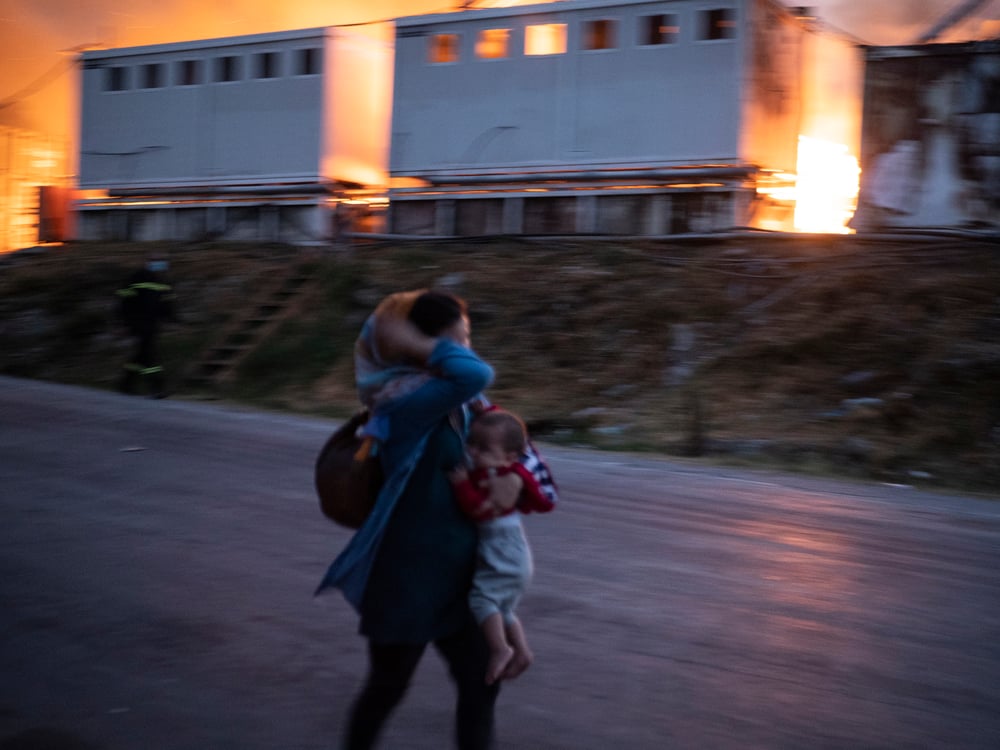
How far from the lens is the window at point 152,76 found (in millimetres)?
26859

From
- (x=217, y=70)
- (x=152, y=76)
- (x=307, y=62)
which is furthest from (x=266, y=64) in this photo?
(x=152, y=76)

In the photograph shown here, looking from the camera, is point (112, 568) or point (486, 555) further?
point (112, 568)

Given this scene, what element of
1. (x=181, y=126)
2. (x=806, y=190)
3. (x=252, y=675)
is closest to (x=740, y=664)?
(x=252, y=675)

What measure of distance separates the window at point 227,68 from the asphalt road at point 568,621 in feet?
59.5

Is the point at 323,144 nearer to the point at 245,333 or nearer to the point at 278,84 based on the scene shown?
the point at 278,84

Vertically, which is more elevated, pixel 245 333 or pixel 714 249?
pixel 714 249

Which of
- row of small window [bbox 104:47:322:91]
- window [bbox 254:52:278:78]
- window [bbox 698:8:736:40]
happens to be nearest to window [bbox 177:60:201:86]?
row of small window [bbox 104:47:322:91]

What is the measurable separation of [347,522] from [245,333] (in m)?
15.9

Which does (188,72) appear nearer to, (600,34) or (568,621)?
(600,34)

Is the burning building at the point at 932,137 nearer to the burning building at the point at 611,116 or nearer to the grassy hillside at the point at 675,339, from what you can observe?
the burning building at the point at 611,116

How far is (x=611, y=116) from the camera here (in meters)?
21.1

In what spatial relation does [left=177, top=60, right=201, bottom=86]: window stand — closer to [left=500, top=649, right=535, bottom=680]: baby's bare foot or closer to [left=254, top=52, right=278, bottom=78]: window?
[left=254, top=52, right=278, bottom=78]: window

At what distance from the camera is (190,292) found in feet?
68.9

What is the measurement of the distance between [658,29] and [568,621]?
17.6 metres
